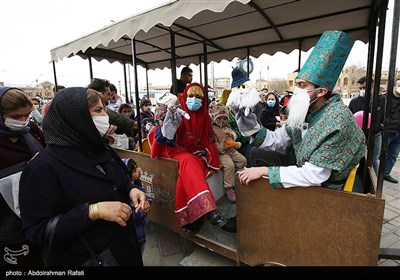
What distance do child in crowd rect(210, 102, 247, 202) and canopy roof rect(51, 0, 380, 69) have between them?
51.0 inches

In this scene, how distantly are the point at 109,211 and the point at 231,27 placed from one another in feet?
11.1

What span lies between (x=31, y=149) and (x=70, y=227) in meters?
0.85

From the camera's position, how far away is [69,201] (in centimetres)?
122

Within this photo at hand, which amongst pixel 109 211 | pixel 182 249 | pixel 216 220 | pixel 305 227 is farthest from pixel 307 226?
pixel 182 249

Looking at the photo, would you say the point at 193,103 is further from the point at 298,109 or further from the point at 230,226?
the point at 230,226

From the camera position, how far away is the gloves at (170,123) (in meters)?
2.44

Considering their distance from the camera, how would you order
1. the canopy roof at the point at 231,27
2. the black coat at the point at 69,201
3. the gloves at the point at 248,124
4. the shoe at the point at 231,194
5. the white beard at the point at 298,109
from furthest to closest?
the shoe at the point at 231,194 → the gloves at the point at 248,124 → the canopy roof at the point at 231,27 → the white beard at the point at 298,109 → the black coat at the point at 69,201

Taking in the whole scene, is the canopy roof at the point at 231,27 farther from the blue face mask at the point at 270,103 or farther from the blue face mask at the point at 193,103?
the blue face mask at the point at 270,103

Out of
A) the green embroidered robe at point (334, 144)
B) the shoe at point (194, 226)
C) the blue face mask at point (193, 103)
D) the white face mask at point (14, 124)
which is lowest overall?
the shoe at point (194, 226)

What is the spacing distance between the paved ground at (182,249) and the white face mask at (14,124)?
74.4 inches

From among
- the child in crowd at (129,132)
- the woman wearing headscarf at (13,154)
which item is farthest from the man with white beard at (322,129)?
the child in crowd at (129,132)

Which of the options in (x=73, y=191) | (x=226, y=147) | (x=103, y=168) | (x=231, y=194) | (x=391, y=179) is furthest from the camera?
(x=391, y=179)

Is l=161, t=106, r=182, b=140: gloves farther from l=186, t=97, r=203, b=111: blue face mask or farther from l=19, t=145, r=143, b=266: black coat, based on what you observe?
l=19, t=145, r=143, b=266: black coat

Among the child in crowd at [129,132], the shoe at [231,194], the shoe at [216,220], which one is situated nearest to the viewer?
the shoe at [216,220]
